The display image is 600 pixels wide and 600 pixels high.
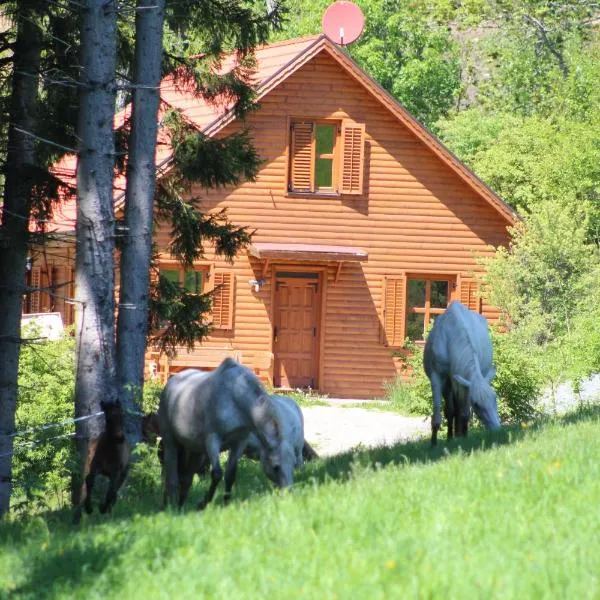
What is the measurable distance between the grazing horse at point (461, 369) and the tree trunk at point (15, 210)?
17.6 ft

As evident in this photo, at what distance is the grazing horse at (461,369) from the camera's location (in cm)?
1639

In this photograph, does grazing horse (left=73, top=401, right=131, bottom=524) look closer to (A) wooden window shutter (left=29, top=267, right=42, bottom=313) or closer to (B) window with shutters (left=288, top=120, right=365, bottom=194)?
(B) window with shutters (left=288, top=120, right=365, bottom=194)

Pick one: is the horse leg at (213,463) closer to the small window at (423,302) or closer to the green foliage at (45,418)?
the green foliage at (45,418)

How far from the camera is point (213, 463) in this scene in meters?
11.6

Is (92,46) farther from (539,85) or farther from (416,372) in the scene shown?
(539,85)

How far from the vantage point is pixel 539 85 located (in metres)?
61.6

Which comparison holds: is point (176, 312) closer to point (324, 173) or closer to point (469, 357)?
point (469, 357)

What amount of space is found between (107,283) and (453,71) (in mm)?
55522

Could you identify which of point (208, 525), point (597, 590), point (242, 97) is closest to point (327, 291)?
point (242, 97)

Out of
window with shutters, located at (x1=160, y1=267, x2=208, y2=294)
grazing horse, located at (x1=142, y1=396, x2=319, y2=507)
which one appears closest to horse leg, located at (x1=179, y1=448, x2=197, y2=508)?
grazing horse, located at (x1=142, y1=396, x2=319, y2=507)

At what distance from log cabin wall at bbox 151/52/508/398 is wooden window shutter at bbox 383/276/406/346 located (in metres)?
0.13

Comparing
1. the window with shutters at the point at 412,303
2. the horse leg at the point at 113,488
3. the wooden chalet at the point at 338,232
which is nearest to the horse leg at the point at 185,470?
the horse leg at the point at 113,488

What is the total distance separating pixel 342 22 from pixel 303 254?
976 centimetres

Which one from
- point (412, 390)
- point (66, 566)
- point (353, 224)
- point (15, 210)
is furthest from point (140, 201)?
A: point (353, 224)
